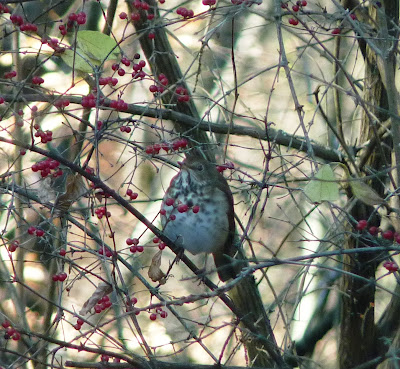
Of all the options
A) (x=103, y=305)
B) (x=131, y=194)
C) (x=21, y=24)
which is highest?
(x=21, y=24)

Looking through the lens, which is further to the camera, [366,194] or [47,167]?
[47,167]

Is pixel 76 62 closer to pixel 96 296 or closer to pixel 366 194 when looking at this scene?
pixel 96 296

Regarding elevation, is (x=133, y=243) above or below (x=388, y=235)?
above

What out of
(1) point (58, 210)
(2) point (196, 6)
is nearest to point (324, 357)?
(2) point (196, 6)

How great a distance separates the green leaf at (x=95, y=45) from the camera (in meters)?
2.60

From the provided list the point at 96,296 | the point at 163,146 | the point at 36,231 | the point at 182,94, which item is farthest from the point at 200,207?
the point at 36,231

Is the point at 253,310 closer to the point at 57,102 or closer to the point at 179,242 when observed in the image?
the point at 179,242

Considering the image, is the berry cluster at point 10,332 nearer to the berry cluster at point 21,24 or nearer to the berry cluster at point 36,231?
the berry cluster at point 36,231

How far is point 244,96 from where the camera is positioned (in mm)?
6039

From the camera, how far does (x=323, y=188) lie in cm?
234

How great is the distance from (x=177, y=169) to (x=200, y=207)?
3.25 ft

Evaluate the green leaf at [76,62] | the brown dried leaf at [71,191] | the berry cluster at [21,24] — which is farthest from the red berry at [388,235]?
the berry cluster at [21,24]

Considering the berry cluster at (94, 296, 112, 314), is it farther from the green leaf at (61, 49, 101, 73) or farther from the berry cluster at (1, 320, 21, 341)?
the green leaf at (61, 49, 101, 73)

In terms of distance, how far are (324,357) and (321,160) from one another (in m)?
2.49
